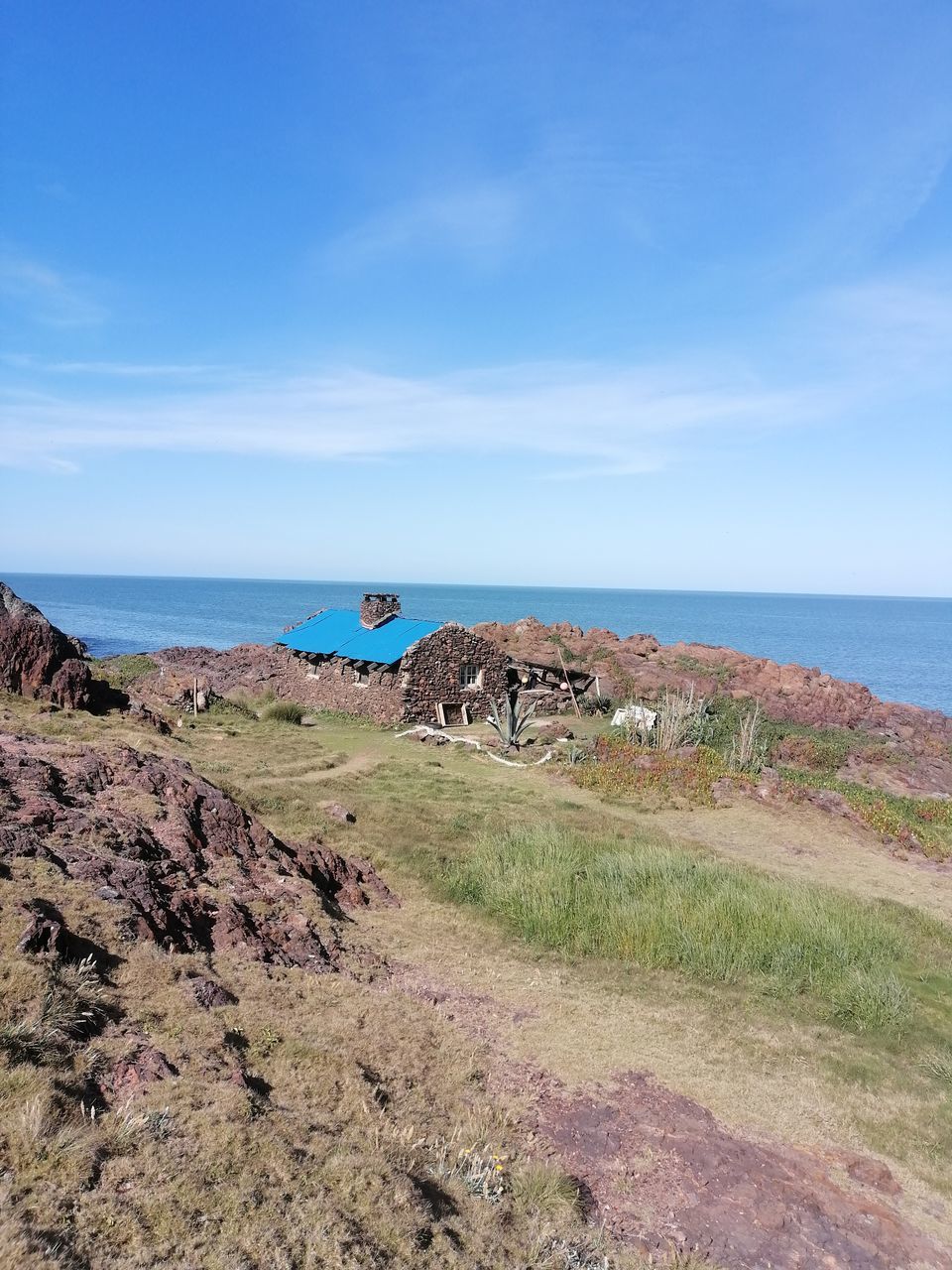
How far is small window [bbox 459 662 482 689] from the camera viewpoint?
3134 centimetres

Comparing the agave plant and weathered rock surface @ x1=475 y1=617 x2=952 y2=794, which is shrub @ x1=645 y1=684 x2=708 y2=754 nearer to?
the agave plant

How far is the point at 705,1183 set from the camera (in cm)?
704

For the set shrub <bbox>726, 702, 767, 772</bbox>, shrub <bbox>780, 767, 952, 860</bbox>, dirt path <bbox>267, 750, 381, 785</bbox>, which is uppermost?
shrub <bbox>726, 702, 767, 772</bbox>

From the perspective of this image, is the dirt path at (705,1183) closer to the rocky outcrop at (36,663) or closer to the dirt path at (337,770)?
the dirt path at (337,770)

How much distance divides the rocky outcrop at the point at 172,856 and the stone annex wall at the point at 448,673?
15.7 m

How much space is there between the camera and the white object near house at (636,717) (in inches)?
1122

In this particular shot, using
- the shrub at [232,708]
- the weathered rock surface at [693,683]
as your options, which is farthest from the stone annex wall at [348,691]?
the shrub at [232,708]

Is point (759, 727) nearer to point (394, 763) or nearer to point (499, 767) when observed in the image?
point (499, 767)

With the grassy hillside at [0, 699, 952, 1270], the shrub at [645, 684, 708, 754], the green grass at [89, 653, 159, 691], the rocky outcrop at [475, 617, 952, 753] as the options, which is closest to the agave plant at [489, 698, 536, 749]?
the shrub at [645, 684, 708, 754]

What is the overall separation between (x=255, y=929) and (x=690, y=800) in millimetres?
14446

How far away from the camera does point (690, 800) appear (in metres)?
21.3

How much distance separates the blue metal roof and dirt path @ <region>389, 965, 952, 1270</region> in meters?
22.5

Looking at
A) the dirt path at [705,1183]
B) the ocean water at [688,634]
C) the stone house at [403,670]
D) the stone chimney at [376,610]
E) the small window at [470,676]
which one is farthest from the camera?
the ocean water at [688,634]

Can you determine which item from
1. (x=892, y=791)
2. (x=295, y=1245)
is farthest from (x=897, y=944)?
(x=892, y=791)
